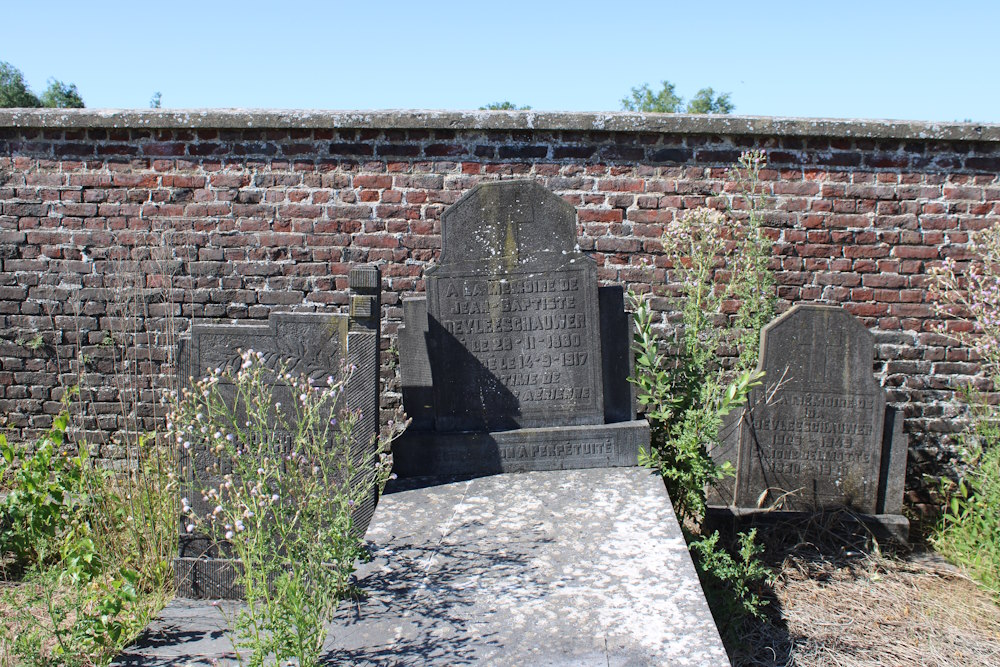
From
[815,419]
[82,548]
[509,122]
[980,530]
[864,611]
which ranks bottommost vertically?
[864,611]

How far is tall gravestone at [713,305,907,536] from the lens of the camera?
4828mm

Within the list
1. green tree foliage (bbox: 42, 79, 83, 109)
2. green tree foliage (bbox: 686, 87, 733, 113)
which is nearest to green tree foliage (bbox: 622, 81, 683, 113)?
green tree foliage (bbox: 686, 87, 733, 113)

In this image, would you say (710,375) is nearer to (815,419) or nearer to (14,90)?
(815,419)

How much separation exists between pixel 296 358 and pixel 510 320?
1.20 meters

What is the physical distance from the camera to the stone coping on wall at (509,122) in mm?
5484

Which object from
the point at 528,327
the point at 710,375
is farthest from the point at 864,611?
the point at 528,327

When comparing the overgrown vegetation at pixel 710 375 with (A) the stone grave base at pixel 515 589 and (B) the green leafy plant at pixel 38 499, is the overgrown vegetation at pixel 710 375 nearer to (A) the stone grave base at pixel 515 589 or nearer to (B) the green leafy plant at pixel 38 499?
(A) the stone grave base at pixel 515 589

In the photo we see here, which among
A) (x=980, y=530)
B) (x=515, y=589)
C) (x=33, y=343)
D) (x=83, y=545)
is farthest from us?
(x=33, y=343)

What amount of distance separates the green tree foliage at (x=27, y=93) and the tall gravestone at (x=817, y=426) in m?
23.6

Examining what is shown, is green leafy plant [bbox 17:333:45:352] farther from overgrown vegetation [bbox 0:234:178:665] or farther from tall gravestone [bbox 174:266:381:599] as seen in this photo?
tall gravestone [bbox 174:266:381:599]

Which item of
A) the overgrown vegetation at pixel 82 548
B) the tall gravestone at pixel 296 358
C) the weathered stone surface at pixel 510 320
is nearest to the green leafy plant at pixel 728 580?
the weathered stone surface at pixel 510 320

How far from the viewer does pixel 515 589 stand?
305 cm

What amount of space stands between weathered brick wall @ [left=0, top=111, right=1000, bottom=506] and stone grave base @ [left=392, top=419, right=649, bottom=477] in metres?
1.48

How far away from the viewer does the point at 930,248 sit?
5605mm
